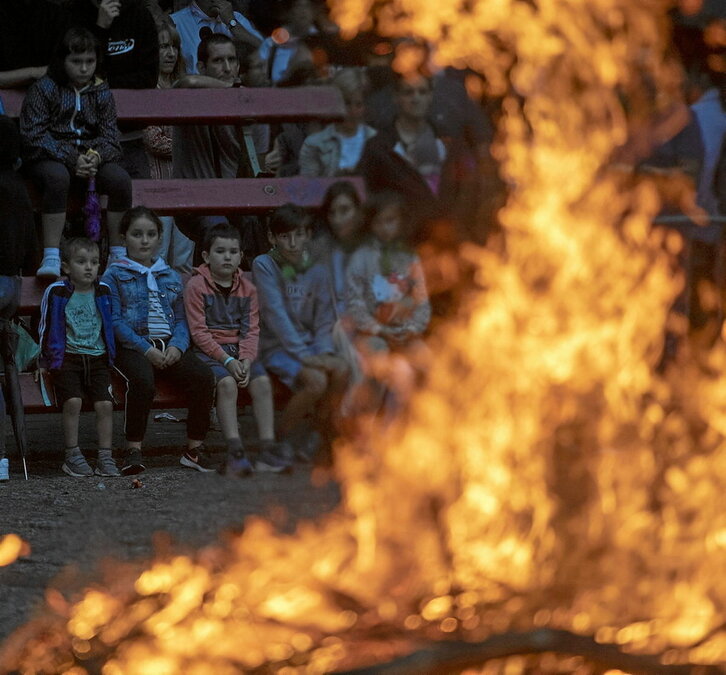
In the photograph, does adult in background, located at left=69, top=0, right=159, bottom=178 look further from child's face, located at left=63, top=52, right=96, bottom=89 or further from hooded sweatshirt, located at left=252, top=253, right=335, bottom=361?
hooded sweatshirt, located at left=252, top=253, right=335, bottom=361

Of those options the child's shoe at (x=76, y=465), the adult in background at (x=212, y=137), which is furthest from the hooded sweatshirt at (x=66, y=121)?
the child's shoe at (x=76, y=465)

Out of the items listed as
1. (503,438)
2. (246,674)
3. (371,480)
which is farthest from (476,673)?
(371,480)

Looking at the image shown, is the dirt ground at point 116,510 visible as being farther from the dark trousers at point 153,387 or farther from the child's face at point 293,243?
the child's face at point 293,243

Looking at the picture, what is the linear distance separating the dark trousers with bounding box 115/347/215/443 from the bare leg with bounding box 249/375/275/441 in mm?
Answer: 215

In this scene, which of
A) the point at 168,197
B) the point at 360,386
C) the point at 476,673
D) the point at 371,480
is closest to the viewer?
the point at 476,673

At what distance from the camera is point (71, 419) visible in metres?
6.28

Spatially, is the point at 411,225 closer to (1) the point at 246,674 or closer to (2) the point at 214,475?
(2) the point at 214,475

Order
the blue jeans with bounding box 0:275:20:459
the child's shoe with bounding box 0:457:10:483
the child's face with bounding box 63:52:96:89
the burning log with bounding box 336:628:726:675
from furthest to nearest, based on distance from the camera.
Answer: the child's face with bounding box 63:52:96:89 < the blue jeans with bounding box 0:275:20:459 < the child's shoe with bounding box 0:457:10:483 < the burning log with bounding box 336:628:726:675

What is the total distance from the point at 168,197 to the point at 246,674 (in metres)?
4.18

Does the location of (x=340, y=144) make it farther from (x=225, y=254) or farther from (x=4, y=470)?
(x=4, y=470)

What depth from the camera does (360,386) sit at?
6395mm

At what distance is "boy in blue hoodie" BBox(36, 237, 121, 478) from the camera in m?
6.29

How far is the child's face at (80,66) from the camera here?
6.69 metres

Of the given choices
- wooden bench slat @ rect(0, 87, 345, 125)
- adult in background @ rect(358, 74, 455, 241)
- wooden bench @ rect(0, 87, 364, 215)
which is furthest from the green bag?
adult in background @ rect(358, 74, 455, 241)
